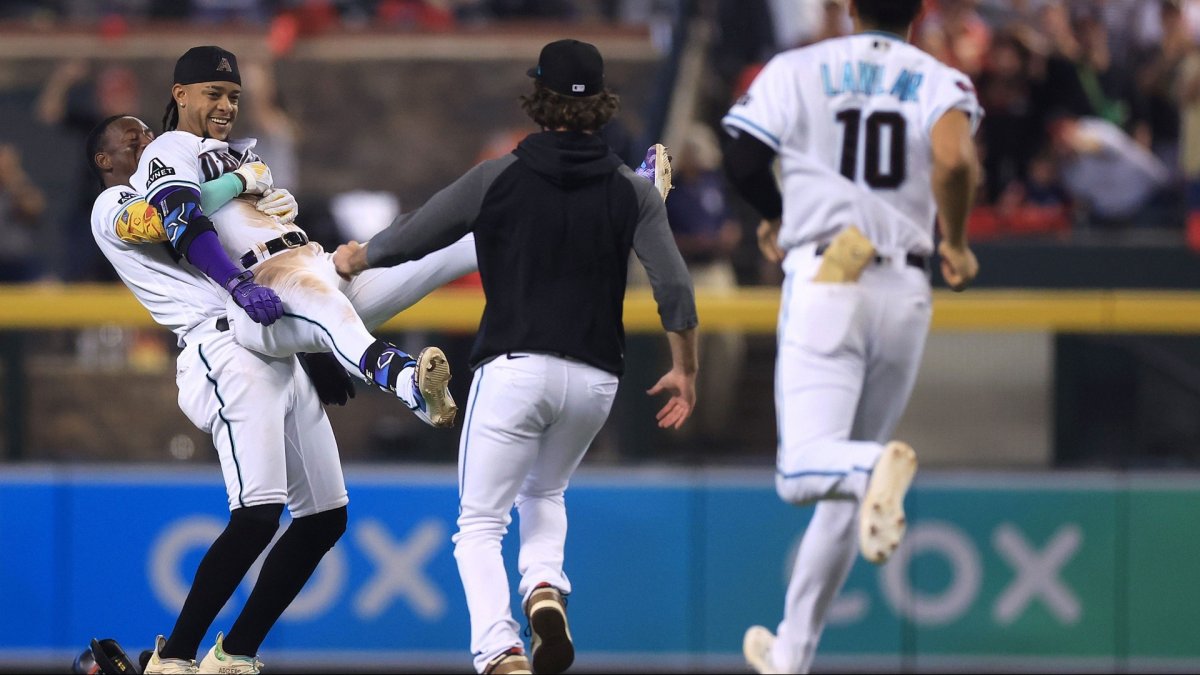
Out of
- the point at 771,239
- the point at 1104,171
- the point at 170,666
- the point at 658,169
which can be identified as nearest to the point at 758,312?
the point at 1104,171

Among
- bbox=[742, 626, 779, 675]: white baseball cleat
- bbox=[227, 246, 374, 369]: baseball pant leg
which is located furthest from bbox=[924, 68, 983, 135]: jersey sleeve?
bbox=[227, 246, 374, 369]: baseball pant leg

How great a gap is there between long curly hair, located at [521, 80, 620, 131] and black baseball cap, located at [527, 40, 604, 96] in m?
0.02

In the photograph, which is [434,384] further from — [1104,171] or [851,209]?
[1104,171]

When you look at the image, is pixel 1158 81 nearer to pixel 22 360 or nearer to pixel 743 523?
pixel 743 523

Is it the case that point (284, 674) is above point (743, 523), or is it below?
below

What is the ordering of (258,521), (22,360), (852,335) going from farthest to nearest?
(22,360) < (258,521) < (852,335)

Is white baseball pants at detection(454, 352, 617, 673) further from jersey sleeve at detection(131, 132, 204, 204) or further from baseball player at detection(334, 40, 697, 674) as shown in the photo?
jersey sleeve at detection(131, 132, 204, 204)

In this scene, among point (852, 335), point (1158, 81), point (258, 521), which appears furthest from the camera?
point (1158, 81)

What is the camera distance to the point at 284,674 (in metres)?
9.60

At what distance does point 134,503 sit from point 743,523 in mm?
3129

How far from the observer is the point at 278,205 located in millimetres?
6238

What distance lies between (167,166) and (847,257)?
2.18 metres

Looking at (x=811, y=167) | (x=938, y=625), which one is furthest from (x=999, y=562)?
(x=811, y=167)

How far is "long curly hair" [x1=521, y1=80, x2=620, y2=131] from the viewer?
5.74 m
